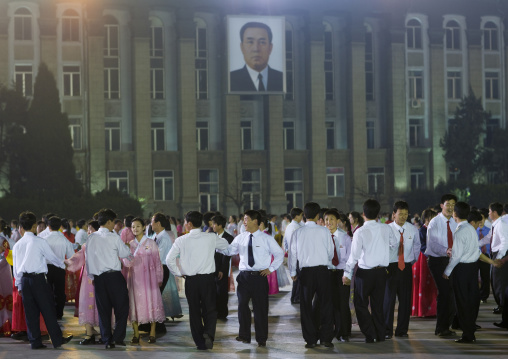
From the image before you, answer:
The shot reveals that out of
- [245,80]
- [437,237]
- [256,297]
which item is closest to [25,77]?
[245,80]

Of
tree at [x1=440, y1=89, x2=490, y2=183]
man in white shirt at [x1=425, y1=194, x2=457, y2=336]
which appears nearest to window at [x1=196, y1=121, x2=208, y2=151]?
tree at [x1=440, y1=89, x2=490, y2=183]

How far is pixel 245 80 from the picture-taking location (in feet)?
197

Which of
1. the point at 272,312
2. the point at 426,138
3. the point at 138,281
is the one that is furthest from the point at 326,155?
the point at 138,281

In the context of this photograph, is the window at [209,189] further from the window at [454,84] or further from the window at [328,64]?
the window at [454,84]

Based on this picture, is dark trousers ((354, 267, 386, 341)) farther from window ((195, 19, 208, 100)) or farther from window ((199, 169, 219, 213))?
window ((195, 19, 208, 100))

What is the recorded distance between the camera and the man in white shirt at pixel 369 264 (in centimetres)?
1372

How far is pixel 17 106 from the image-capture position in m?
53.2

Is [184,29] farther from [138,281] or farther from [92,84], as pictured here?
[138,281]

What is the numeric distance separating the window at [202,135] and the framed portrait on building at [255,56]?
451 centimetres

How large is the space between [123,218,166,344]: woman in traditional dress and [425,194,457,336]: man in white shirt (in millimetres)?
4363

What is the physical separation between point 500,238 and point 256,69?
145 feet

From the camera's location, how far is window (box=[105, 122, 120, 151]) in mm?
61625

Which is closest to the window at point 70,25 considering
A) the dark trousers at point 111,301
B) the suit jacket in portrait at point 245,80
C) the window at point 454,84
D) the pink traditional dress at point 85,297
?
the suit jacket in portrait at point 245,80

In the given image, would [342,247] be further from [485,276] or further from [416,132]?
[416,132]
